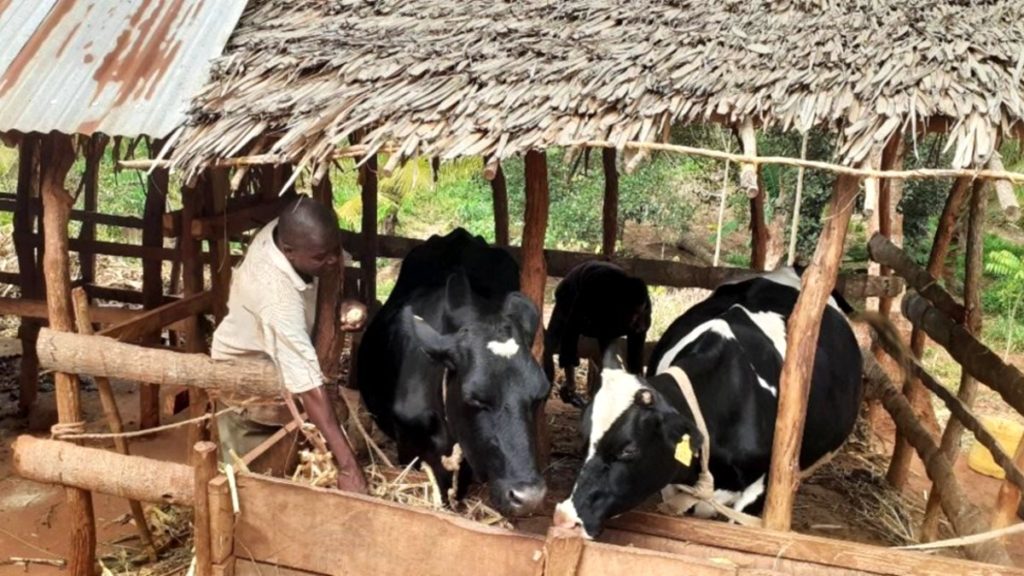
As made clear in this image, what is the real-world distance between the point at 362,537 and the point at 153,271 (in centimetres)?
462

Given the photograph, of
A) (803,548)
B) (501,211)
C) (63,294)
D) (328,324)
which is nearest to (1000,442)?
(501,211)

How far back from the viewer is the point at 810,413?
543cm

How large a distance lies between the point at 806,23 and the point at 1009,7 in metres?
0.90

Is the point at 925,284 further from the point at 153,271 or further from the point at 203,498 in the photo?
the point at 153,271

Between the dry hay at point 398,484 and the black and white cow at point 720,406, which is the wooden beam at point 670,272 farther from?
the dry hay at point 398,484

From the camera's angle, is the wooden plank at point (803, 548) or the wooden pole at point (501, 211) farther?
the wooden pole at point (501, 211)

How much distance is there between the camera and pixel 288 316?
167 inches

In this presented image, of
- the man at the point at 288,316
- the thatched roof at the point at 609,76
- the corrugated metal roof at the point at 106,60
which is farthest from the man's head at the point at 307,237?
the corrugated metal roof at the point at 106,60

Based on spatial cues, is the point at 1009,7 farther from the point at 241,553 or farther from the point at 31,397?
the point at 31,397

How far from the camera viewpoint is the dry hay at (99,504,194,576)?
5.11 meters

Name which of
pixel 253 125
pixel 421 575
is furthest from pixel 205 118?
pixel 421 575

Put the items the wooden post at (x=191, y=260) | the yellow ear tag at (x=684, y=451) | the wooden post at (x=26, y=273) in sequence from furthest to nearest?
the wooden post at (x=26, y=273) < the wooden post at (x=191, y=260) < the yellow ear tag at (x=684, y=451)

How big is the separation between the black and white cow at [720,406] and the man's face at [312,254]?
1.40 meters

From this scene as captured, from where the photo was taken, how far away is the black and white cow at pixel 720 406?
4082mm
